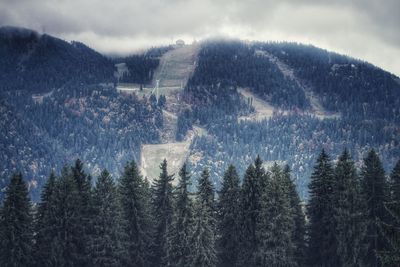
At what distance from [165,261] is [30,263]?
1905 centimetres

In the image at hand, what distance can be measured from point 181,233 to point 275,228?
12844mm

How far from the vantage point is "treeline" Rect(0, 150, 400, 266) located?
77.2 meters

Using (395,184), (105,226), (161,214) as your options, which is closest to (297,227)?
(395,184)

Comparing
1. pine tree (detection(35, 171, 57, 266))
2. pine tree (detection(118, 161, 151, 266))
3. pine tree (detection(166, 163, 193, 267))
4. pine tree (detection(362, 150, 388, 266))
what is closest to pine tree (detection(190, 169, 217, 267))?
pine tree (detection(166, 163, 193, 267))

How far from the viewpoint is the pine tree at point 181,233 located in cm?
7875

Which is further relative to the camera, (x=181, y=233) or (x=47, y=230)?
(x=47, y=230)

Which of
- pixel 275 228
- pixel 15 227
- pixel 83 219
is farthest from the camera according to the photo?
pixel 83 219

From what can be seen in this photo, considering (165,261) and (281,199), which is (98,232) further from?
(281,199)

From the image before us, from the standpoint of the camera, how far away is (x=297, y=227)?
85125mm

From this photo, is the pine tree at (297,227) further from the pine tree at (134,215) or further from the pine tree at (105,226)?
the pine tree at (105,226)

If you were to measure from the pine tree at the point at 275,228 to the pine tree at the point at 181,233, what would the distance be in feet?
31.0

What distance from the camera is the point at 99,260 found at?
264ft

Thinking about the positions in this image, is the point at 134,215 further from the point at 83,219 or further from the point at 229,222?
the point at 229,222

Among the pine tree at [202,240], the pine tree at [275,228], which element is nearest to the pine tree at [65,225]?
the pine tree at [202,240]
